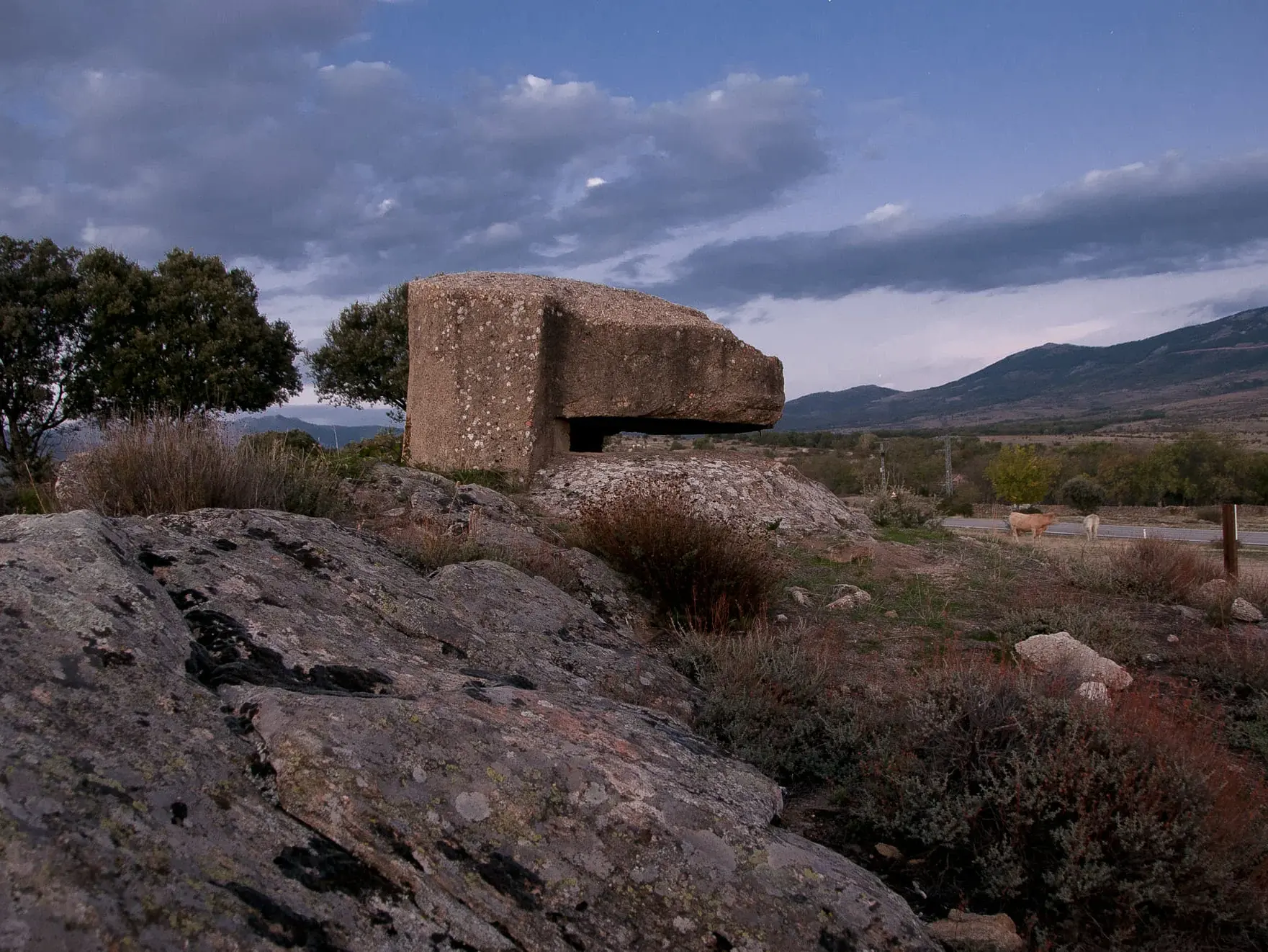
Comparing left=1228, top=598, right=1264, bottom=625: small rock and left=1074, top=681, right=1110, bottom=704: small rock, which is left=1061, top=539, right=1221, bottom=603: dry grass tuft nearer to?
left=1228, top=598, right=1264, bottom=625: small rock

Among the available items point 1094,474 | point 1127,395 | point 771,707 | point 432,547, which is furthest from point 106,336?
point 1127,395

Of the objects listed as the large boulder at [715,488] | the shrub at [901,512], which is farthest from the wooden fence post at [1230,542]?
the shrub at [901,512]

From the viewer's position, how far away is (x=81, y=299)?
18.0 metres

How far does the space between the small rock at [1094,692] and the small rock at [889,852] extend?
118cm

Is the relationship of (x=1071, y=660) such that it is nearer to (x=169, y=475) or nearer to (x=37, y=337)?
(x=169, y=475)

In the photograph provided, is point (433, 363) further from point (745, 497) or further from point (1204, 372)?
point (1204, 372)

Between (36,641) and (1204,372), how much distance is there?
173037 millimetres

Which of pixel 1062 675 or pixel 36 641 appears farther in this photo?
pixel 1062 675

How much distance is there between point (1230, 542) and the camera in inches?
346

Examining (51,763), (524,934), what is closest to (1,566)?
(51,763)

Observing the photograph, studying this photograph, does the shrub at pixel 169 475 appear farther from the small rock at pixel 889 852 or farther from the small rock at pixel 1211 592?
the small rock at pixel 1211 592

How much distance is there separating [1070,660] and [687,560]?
258cm

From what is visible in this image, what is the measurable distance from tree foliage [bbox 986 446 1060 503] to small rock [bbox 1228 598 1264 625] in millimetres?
27367

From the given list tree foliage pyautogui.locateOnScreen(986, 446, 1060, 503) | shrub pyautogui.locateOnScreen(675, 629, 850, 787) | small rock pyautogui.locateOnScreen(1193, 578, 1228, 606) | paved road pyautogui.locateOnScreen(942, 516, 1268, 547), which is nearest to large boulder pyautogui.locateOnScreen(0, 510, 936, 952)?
shrub pyautogui.locateOnScreen(675, 629, 850, 787)
